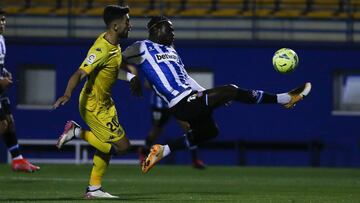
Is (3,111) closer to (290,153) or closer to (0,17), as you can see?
(0,17)

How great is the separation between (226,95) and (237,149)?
13.3 m

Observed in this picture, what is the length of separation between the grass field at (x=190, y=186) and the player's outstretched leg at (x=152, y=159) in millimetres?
380

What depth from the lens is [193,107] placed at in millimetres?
12273

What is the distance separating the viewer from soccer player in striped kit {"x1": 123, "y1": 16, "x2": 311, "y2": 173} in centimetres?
1214

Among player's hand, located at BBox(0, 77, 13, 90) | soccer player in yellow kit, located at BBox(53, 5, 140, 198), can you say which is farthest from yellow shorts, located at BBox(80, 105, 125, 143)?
player's hand, located at BBox(0, 77, 13, 90)

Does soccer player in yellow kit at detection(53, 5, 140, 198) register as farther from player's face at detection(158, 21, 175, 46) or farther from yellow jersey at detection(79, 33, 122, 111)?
player's face at detection(158, 21, 175, 46)

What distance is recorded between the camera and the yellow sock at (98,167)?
12.0 metres

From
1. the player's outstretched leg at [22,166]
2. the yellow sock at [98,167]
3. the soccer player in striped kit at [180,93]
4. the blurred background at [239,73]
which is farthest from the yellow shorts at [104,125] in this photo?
the blurred background at [239,73]

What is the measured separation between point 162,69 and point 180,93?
0.42 meters

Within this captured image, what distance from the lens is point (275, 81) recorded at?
25.5 m

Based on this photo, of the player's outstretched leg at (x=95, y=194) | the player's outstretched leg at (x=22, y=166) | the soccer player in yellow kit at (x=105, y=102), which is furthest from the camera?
the player's outstretched leg at (x=22, y=166)

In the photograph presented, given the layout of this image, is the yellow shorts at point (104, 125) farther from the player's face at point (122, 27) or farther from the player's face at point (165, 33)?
the player's face at point (165, 33)

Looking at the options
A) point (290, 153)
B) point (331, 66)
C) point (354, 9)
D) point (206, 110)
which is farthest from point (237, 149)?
point (206, 110)

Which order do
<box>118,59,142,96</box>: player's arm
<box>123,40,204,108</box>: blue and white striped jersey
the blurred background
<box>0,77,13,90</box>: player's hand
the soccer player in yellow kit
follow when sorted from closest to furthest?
the soccer player in yellow kit < <box>118,59,142,96</box>: player's arm < <box>123,40,204,108</box>: blue and white striped jersey < <box>0,77,13,90</box>: player's hand < the blurred background
